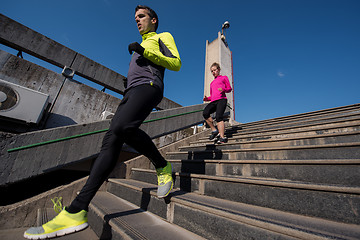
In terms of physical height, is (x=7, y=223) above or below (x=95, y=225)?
below

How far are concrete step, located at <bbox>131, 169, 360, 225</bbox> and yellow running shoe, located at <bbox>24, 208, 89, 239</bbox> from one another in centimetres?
111

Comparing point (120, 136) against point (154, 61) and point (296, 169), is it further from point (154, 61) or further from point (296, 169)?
point (296, 169)

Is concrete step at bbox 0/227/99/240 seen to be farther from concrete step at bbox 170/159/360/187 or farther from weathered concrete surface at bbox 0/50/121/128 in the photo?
weathered concrete surface at bbox 0/50/121/128

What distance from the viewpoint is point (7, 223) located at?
1.76m

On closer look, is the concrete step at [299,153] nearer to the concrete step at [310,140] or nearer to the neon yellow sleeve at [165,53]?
the concrete step at [310,140]

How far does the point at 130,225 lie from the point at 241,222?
2.67ft

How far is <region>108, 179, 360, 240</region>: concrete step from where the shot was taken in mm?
733

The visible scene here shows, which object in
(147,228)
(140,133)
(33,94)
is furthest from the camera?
(33,94)

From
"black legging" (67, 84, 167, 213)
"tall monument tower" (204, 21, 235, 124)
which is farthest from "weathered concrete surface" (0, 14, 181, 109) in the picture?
"tall monument tower" (204, 21, 235, 124)

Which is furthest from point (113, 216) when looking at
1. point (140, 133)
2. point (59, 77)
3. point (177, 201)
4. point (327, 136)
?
point (59, 77)

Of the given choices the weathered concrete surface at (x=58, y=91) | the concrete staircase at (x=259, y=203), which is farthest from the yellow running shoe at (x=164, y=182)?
the weathered concrete surface at (x=58, y=91)

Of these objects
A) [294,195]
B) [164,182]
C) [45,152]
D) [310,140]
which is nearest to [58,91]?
[45,152]

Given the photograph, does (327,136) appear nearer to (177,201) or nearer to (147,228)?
(177,201)

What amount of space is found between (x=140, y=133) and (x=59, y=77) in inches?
124
